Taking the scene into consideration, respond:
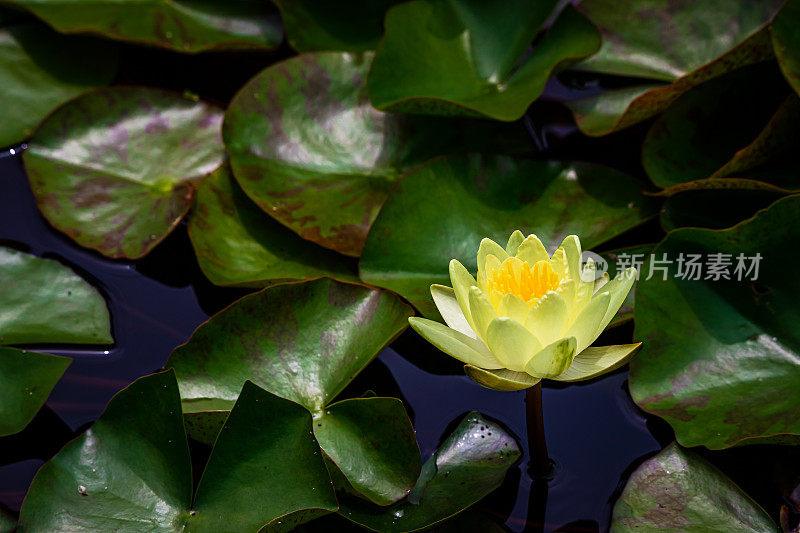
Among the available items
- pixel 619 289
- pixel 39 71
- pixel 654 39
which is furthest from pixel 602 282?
pixel 39 71

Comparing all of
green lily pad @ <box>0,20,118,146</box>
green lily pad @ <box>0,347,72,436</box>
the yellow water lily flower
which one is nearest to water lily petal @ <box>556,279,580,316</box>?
the yellow water lily flower

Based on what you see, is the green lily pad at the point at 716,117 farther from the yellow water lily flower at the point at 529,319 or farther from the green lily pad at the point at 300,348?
the green lily pad at the point at 300,348

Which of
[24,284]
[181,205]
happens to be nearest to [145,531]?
[24,284]

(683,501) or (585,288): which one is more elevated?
(585,288)

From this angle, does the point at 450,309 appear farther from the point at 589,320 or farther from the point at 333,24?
the point at 333,24

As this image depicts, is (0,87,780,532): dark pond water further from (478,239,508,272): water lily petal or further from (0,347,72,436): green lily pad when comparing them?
(478,239,508,272): water lily petal

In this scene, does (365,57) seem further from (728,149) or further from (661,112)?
(728,149)
